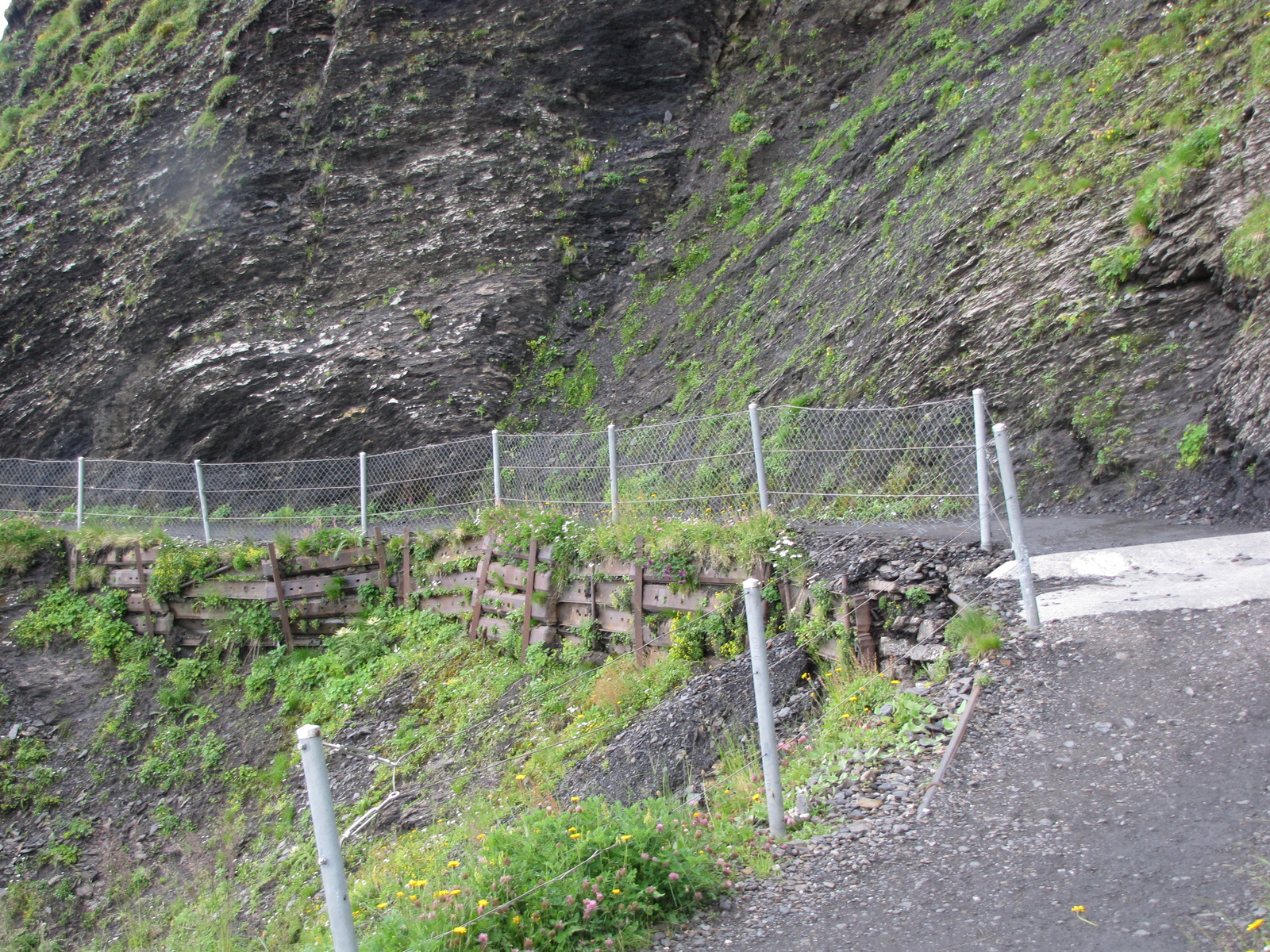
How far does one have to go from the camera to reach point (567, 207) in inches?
684

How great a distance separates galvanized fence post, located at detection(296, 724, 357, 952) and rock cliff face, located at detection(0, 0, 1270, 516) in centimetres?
674

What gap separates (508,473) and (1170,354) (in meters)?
7.01

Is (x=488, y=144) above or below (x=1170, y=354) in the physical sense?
above

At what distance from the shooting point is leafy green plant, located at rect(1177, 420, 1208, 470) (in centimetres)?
652

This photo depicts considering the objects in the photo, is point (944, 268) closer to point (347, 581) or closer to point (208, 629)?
point (347, 581)

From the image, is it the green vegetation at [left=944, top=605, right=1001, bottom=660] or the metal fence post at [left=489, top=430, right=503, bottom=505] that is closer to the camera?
the green vegetation at [left=944, top=605, right=1001, bottom=660]

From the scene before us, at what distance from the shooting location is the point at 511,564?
31.6 ft

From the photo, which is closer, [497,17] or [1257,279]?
[1257,279]

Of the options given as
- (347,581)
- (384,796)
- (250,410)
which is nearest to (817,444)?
(384,796)

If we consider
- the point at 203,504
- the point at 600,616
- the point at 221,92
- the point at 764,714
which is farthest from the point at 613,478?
the point at 221,92

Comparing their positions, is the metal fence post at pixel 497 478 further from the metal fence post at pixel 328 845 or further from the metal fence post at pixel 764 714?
the metal fence post at pixel 328 845

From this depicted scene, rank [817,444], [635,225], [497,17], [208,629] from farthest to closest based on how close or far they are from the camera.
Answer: [497,17], [635,225], [208,629], [817,444]

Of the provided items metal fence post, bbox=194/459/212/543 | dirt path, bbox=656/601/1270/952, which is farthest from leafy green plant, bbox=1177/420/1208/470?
metal fence post, bbox=194/459/212/543

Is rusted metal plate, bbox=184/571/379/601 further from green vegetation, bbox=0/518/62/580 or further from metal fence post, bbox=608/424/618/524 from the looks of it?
metal fence post, bbox=608/424/618/524
